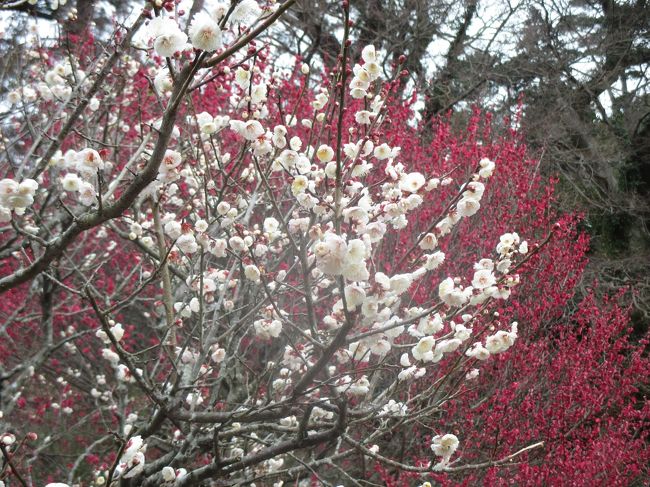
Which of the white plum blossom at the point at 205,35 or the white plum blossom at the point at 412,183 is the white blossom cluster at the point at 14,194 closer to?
the white plum blossom at the point at 205,35

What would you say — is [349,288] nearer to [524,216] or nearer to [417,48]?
[524,216]

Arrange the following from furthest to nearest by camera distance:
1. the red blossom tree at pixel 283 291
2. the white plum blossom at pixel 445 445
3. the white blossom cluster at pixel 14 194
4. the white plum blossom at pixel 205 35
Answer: the white plum blossom at pixel 445 445 < the red blossom tree at pixel 283 291 < the white blossom cluster at pixel 14 194 < the white plum blossom at pixel 205 35

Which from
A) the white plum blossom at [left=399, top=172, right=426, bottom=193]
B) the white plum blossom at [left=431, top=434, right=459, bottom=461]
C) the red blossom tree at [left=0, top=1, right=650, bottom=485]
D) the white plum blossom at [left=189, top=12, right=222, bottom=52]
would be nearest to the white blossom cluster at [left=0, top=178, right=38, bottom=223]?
the red blossom tree at [left=0, top=1, right=650, bottom=485]

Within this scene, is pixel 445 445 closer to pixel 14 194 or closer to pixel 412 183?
pixel 412 183

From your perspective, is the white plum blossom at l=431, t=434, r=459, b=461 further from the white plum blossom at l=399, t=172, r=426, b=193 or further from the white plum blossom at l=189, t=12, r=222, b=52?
the white plum blossom at l=189, t=12, r=222, b=52

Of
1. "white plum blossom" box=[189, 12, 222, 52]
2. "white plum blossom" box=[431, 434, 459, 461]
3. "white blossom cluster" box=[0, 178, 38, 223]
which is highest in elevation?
"white plum blossom" box=[189, 12, 222, 52]

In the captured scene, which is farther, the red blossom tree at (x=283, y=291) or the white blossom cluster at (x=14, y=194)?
the red blossom tree at (x=283, y=291)

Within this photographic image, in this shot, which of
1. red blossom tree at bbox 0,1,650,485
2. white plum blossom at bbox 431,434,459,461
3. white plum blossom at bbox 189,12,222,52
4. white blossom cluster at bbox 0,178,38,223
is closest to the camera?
white plum blossom at bbox 189,12,222,52

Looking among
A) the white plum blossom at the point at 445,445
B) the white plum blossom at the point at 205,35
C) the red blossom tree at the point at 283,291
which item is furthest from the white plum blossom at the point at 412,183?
the white plum blossom at the point at 445,445

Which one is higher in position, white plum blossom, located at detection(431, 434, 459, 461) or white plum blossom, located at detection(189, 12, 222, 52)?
white plum blossom, located at detection(189, 12, 222, 52)

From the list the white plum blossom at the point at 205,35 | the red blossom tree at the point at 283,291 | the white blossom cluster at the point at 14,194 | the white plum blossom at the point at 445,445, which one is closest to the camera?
the white plum blossom at the point at 205,35

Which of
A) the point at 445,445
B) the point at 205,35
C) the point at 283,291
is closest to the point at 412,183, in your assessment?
the point at 205,35

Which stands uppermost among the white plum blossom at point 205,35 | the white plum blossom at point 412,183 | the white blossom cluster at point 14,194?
the white plum blossom at point 205,35

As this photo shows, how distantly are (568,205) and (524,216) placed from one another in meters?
3.07
